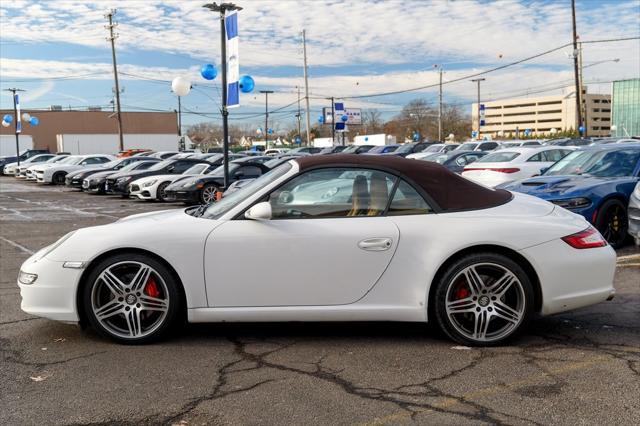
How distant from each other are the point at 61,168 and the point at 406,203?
93.4ft

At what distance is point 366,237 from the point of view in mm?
4301

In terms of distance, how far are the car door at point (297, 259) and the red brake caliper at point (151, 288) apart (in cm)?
40

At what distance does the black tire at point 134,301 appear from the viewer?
4383 mm

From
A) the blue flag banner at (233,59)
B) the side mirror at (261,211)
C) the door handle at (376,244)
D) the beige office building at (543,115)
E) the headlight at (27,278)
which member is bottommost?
the headlight at (27,278)

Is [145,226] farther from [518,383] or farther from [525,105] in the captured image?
[525,105]

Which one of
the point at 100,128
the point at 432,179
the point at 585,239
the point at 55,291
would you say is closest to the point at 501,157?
the point at 585,239

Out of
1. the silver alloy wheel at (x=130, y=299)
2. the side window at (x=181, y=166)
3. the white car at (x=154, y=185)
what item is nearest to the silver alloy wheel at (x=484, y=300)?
the silver alloy wheel at (x=130, y=299)

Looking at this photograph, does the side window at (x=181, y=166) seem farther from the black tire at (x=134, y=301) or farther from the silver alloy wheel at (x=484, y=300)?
the silver alloy wheel at (x=484, y=300)

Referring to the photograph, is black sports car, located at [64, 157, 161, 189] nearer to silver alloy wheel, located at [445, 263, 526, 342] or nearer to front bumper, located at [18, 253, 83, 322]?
front bumper, located at [18, 253, 83, 322]

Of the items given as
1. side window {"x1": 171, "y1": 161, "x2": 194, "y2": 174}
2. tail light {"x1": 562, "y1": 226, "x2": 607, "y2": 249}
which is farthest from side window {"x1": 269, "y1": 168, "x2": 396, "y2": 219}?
side window {"x1": 171, "y1": 161, "x2": 194, "y2": 174}

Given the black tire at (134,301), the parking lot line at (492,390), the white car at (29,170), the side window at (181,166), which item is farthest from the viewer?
the white car at (29,170)

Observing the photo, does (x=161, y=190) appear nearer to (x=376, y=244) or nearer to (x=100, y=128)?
(x=376, y=244)

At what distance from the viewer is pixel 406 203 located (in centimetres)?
446

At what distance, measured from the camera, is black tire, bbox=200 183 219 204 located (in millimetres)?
17469
